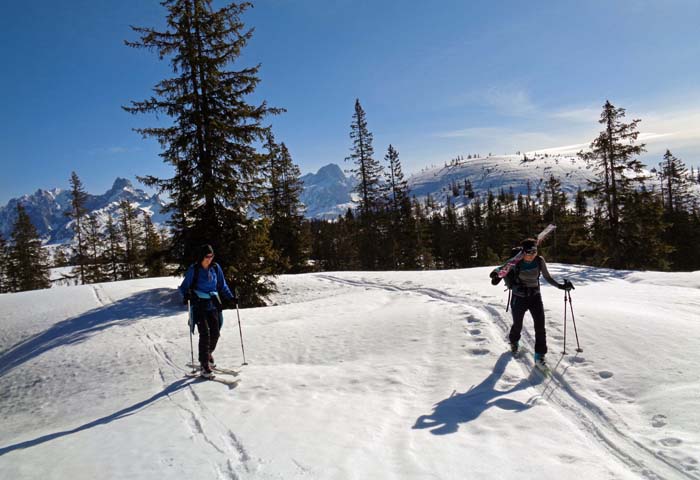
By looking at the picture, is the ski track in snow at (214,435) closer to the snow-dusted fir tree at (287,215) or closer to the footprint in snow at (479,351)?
the footprint in snow at (479,351)

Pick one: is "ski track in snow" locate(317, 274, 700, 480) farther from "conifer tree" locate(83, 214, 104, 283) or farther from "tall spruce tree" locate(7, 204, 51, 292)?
"tall spruce tree" locate(7, 204, 51, 292)

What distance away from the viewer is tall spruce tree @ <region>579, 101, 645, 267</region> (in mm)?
27828

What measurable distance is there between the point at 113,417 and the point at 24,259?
45.5 meters

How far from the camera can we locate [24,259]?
3875cm

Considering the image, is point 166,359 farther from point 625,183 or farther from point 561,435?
point 625,183

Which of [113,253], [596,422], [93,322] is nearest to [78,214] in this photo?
[113,253]

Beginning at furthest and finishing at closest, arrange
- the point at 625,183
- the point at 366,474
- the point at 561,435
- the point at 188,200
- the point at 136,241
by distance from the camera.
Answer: the point at 136,241, the point at 625,183, the point at 188,200, the point at 561,435, the point at 366,474

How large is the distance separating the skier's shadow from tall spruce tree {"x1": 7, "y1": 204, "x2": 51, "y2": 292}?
4893 centimetres

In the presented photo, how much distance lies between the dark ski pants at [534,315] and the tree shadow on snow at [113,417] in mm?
6780

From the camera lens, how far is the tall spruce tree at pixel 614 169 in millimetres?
27828

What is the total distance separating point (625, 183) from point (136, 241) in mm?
51455

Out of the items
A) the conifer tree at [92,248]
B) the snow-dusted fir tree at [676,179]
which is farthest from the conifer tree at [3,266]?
the snow-dusted fir tree at [676,179]

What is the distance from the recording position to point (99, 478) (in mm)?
3932

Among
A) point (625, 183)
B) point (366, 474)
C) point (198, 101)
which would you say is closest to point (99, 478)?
point (366, 474)
